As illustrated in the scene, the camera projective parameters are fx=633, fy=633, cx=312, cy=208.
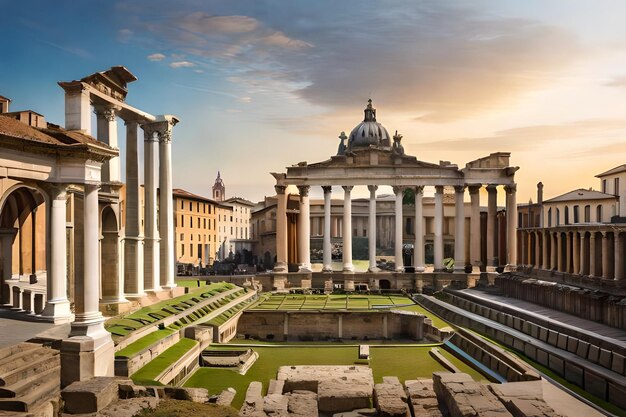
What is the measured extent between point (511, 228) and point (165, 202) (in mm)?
33259

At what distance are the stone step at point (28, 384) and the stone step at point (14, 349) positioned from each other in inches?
37.0

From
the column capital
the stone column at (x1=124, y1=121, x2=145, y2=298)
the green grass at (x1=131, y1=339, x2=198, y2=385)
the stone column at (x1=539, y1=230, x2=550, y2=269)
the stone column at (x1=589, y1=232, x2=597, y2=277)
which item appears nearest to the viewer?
the green grass at (x1=131, y1=339, x2=198, y2=385)

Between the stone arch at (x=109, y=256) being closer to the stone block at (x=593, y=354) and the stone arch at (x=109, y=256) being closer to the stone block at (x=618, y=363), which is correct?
the stone block at (x=593, y=354)

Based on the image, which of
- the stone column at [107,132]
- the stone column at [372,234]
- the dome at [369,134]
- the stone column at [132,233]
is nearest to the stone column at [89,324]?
the stone column at [107,132]

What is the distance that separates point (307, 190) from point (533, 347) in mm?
34256

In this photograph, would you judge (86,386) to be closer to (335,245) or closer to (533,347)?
(533,347)

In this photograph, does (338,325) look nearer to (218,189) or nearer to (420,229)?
(420,229)

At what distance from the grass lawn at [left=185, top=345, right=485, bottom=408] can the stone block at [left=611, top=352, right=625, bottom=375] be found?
4.67 metres

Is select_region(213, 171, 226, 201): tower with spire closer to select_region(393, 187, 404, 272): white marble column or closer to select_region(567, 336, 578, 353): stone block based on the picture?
select_region(393, 187, 404, 272): white marble column

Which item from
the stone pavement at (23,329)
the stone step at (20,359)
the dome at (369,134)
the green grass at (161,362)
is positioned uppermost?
the dome at (369,134)

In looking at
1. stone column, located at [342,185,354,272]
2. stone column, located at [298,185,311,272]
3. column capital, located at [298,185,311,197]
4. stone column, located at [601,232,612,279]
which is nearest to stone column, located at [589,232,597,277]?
stone column, located at [601,232,612,279]

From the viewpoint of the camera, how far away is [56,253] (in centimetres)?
2056

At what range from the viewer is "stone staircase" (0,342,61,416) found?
15.9 metres

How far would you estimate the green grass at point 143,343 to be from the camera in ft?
75.6
